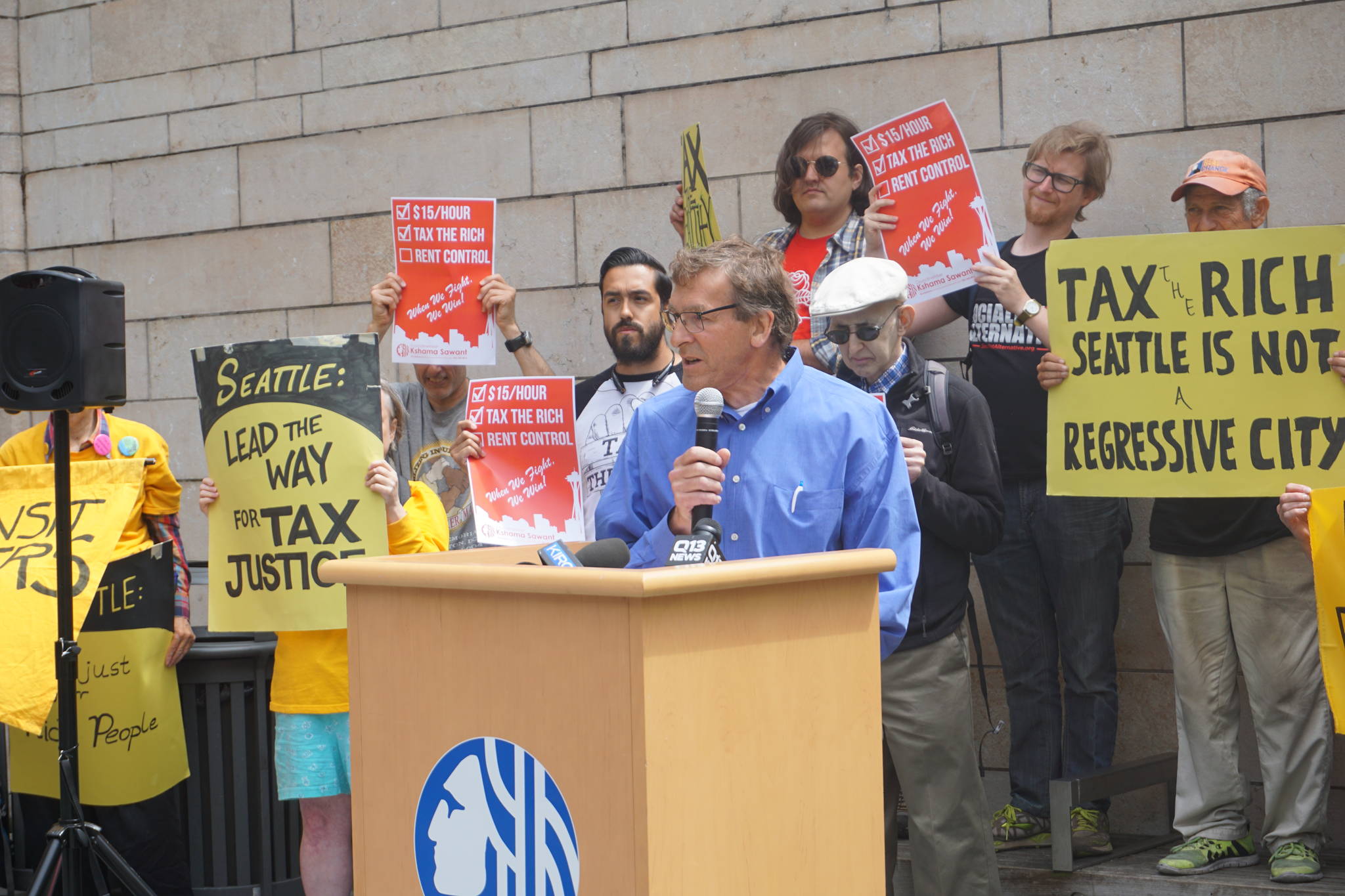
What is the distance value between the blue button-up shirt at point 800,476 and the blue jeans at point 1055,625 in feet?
6.80

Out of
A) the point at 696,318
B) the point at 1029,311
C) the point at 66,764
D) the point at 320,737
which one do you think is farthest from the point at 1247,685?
the point at 66,764

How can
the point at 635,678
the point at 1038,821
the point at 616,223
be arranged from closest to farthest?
the point at 635,678, the point at 1038,821, the point at 616,223

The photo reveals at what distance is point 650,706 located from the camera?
203 cm

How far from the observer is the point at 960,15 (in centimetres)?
587

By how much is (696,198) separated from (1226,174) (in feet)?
6.09

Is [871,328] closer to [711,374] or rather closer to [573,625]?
[711,374]

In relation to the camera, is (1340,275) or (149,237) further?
(149,237)

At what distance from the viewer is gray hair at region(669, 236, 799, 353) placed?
313 cm

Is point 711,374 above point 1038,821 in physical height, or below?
above

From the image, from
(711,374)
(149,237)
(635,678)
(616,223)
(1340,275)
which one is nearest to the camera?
(635,678)

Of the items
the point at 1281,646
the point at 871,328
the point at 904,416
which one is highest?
the point at 871,328

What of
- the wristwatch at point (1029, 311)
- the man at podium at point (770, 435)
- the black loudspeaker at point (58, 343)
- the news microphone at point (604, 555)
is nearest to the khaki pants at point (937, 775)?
the man at podium at point (770, 435)

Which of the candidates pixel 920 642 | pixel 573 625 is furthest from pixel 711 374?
pixel 920 642

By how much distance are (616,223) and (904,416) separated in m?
2.73
